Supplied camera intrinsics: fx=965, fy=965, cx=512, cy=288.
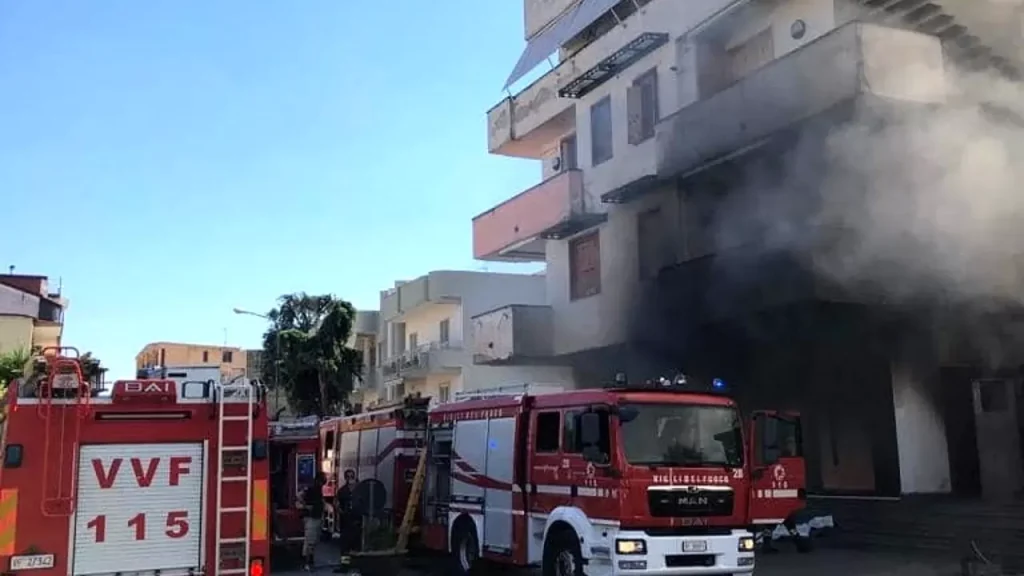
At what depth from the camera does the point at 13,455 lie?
675 cm

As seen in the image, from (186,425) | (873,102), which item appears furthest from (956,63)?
(186,425)

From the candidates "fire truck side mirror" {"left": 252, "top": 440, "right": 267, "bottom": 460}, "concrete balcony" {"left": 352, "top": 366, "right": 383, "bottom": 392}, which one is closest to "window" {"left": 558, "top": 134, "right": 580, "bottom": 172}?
"concrete balcony" {"left": 352, "top": 366, "right": 383, "bottom": 392}

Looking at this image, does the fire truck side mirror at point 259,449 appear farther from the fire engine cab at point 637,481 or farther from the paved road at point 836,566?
the paved road at point 836,566

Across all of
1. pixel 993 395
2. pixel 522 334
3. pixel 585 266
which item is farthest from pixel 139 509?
pixel 585 266

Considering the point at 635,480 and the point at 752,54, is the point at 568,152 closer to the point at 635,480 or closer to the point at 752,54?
the point at 752,54

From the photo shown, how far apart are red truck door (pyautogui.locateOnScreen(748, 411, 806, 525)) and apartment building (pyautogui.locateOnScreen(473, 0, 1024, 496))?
344 centimetres

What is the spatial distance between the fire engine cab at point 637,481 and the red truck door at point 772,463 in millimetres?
15

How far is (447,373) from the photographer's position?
3353cm

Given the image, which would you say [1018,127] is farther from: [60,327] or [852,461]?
[60,327]

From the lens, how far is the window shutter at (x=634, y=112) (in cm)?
1947

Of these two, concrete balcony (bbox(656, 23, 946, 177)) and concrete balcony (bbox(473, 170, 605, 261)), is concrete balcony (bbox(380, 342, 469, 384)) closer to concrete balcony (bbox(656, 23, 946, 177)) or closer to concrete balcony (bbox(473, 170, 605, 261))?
concrete balcony (bbox(473, 170, 605, 261))

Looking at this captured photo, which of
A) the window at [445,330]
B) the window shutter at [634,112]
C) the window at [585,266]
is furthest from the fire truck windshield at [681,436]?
the window at [445,330]

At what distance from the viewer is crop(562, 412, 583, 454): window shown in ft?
32.0

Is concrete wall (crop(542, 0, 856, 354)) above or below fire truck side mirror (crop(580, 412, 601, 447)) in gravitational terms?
above
